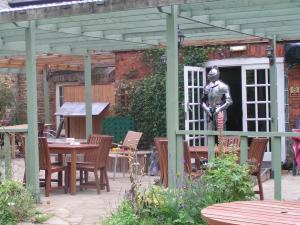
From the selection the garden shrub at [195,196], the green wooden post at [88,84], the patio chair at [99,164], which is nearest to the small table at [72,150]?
the patio chair at [99,164]

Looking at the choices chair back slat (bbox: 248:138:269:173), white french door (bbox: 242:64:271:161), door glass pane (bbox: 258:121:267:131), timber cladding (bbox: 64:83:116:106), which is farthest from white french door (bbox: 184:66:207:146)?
chair back slat (bbox: 248:138:269:173)

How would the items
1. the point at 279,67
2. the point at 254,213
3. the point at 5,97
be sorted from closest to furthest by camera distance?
the point at 254,213, the point at 279,67, the point at 5,97

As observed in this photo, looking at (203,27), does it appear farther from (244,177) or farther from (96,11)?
(244,177)

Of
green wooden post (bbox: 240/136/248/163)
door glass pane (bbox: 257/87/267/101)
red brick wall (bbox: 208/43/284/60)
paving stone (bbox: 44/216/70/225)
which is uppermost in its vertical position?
red brick wall (bbox: 208/43/284/60)

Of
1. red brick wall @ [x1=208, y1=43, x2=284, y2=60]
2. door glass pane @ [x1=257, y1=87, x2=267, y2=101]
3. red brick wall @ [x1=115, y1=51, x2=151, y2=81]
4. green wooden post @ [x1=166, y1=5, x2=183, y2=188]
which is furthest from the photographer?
red brick wall @ [x1=115, y1=51, x2=151, y2=81]

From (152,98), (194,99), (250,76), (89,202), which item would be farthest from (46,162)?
(250,76)

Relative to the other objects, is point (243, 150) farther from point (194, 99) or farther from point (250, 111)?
point (250, 111)

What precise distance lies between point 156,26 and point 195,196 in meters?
3.27

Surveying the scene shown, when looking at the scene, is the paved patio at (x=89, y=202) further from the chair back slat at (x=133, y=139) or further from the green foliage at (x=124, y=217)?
the chair back slat at (x=133, y=139)

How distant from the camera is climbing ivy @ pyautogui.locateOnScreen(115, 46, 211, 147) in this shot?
12.4 meters

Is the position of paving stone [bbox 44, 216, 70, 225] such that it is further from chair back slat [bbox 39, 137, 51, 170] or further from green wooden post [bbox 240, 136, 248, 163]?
green wooden post [bbox 240, 136, 248, 163]

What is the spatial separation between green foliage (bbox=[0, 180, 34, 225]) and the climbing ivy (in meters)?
5.78

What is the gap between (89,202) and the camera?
25.4 feet

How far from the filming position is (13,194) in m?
6.68
